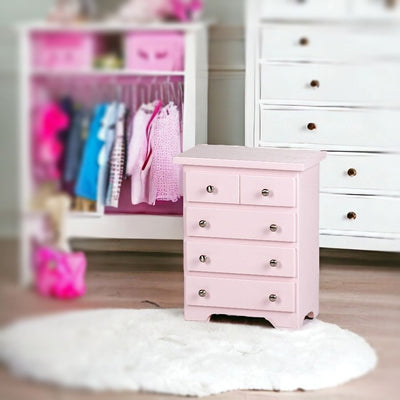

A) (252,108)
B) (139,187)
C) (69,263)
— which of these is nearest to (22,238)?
(69,263)

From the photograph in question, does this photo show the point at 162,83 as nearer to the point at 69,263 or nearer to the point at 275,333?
the point at 275,333

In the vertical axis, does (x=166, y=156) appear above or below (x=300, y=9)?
below

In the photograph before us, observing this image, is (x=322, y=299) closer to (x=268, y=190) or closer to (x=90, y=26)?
(x=268, y=190)

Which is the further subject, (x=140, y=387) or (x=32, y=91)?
(x=140, y=387)

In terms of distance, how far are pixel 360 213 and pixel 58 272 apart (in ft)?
7.25

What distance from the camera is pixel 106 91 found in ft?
3.18

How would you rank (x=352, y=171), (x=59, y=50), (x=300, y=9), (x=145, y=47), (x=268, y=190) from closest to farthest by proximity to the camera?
(x=59, y=50), (x=145, y=47), (x=268, y=190), (x=300, y=9), (x=352, y=171)

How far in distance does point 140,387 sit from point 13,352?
1.01m

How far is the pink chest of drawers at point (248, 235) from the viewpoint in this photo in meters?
2.38

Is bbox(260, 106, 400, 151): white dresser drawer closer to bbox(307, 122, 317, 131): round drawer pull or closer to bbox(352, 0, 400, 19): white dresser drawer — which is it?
bbox(307, 122, 317, 131): round drawer pull

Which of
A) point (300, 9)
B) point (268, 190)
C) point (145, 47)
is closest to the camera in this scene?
point (145, 47)

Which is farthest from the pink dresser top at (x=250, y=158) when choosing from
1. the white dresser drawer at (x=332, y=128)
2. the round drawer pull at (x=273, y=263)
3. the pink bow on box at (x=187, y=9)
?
the pink bow on box at (x=187, y=9)

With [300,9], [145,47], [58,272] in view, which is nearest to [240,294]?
[300,9]

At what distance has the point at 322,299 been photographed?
2.71 metres
